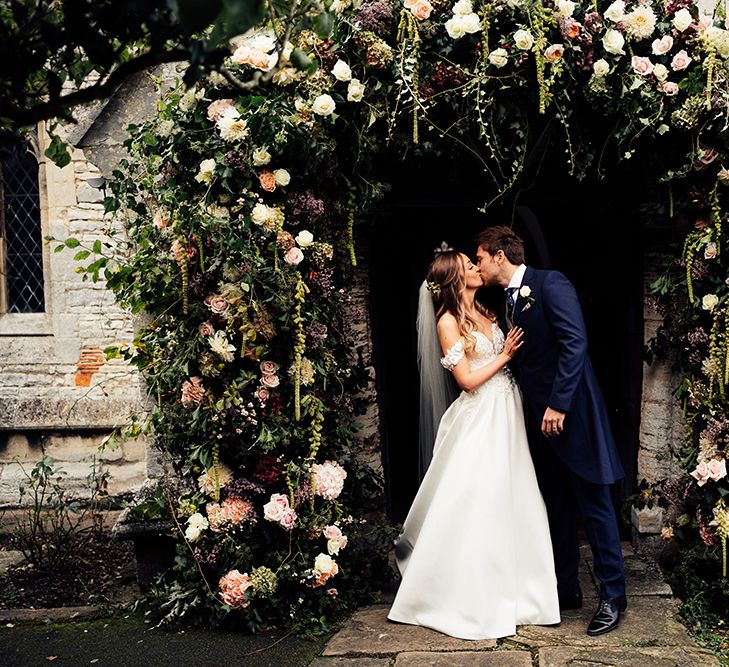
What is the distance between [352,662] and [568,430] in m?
1.65

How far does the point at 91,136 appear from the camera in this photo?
18.8 ft

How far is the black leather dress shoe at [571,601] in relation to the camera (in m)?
5.17

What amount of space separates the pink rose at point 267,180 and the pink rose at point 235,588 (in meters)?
2.06

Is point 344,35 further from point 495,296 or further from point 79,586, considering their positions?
point 79,586

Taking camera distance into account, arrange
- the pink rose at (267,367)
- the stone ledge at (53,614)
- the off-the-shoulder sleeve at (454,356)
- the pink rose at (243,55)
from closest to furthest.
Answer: the pink rose at (243,55) → the pink rose at (267,367) → the off-the-shoulder sleeve at (454,356) → the stone ledge at (53,614)

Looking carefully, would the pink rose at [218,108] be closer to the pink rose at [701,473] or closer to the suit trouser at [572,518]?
the suit trouser at [572,518]

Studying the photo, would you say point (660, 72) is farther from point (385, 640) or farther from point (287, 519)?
point (385, 640)

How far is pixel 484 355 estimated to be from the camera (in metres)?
5.37

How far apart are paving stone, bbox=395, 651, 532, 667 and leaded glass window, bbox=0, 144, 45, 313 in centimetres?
553

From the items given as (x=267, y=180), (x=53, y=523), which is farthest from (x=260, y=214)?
(x=53, y=523)

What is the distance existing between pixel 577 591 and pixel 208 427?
225 centimetres

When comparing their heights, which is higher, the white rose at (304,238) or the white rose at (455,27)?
the white rose at (455,27)

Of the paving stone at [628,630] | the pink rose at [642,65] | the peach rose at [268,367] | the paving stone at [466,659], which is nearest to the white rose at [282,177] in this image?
the peach rose at [268,367]

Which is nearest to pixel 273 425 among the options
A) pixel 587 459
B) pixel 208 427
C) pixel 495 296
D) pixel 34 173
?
pixel 208 427
